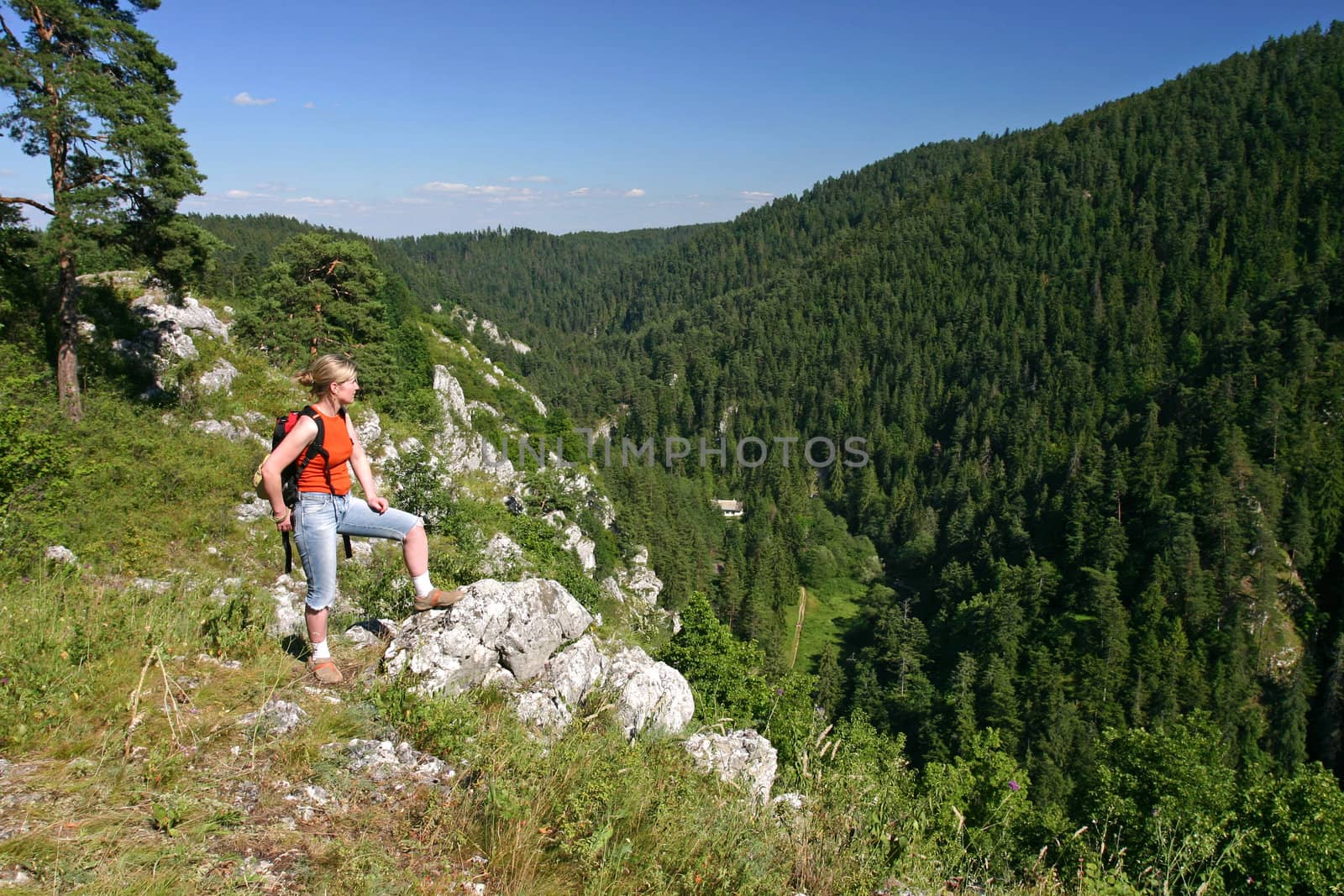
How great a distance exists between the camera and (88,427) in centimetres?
1303

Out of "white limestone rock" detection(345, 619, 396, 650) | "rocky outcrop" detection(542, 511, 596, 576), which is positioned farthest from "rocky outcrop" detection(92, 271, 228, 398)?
"rocky outcrop" detection(542, 511, 596, 576)

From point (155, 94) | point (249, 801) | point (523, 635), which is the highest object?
point (155, 94)

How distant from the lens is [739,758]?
651 centimetres

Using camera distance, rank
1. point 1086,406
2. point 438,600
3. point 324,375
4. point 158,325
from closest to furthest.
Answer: point 324,375 < point 438,600 < point 158,325 < point 1086,406

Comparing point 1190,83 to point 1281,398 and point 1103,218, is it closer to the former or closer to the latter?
point 1103,218

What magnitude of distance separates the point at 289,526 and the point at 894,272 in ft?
617

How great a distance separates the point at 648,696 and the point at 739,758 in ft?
3.67

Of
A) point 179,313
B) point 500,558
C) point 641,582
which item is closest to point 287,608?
point 500,558

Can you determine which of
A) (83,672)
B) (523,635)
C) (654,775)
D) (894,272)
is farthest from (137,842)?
(894,272)

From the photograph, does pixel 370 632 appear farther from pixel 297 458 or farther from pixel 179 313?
pixel 179 313

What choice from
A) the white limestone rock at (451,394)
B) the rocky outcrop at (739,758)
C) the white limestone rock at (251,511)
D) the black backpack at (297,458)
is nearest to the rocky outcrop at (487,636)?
the black backpack at (297,458)

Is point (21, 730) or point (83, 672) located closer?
point (21, 730)

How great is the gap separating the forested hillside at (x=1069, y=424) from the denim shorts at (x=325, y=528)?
2627 centimetres

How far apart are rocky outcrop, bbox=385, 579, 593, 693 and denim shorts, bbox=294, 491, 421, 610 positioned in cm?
100
